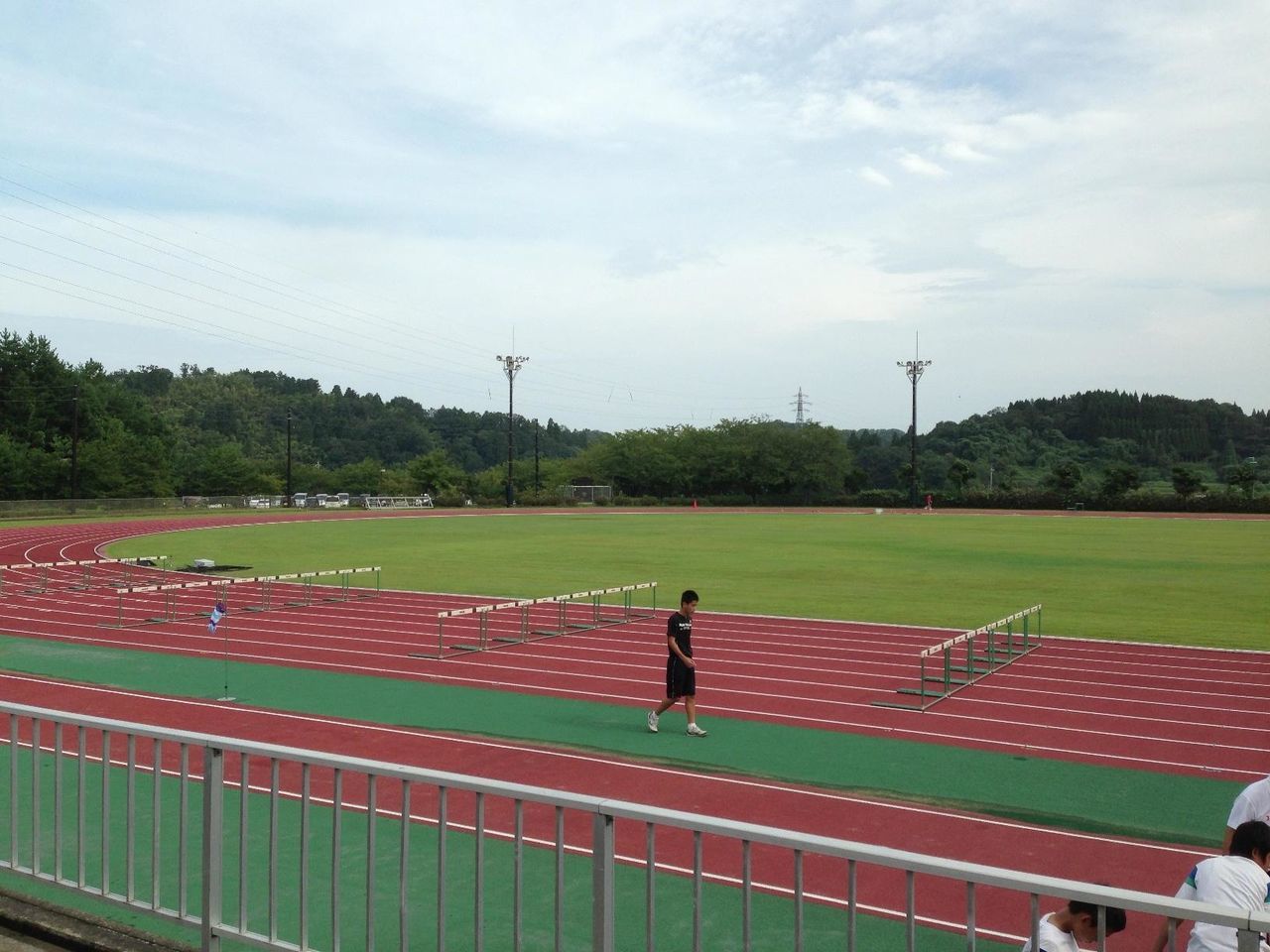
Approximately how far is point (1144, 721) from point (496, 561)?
922 inches

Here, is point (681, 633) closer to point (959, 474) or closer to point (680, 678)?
point (680, 678)

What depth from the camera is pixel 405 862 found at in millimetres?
4473

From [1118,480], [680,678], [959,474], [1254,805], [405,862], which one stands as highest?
[959,474]

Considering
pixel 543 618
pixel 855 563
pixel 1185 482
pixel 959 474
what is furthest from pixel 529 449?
pixel 543 618

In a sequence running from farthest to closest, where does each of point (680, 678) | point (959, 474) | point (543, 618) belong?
1. point (959, 474)
2. point (543, 618)
3. point (680, 678)

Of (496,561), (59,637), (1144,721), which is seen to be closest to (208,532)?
(496,561)

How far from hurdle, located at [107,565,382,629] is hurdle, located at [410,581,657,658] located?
387 centimetres

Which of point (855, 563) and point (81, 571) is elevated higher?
point (855, 563)

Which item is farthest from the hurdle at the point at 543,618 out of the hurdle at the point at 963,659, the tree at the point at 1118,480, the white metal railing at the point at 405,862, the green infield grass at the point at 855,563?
the tree at the point at 1118,480

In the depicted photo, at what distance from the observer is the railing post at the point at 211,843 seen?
489cm

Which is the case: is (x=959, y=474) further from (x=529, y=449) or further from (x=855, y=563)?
(x=529, y=449)

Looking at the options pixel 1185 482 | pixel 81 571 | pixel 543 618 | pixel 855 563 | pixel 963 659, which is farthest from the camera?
pixel 1185 482

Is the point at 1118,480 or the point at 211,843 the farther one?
the point at 1118,480

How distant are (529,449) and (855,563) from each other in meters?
132
